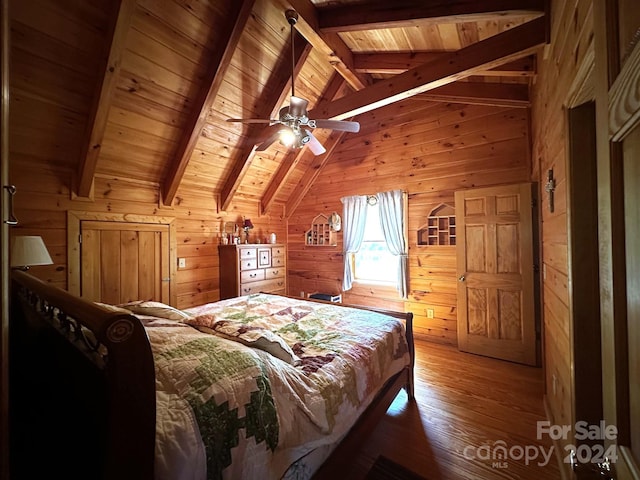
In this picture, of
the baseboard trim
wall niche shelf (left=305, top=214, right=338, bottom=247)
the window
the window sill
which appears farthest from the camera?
wall niche shelf (left=305, top=214, right=338, bottom=247)

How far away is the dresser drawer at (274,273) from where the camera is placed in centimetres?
432

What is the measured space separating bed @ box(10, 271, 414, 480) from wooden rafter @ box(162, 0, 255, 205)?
1836mm

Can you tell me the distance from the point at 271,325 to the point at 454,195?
→ 2.83 metres

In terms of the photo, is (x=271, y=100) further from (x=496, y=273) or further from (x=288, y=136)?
(x=496, y=273)

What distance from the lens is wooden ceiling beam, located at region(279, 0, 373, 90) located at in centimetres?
225

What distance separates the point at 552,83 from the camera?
170cm

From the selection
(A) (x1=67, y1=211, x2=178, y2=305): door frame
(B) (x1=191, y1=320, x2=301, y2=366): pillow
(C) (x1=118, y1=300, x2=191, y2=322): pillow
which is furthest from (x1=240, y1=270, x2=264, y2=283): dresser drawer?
(B) (x1=191, y1=320, x2=301, y2=366): pillow

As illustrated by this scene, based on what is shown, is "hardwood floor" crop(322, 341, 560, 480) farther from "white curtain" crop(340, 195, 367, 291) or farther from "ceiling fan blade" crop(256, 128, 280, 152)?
"ceiling fan blade" crop(256, 128, 280, 152)

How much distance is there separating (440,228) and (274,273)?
273cm

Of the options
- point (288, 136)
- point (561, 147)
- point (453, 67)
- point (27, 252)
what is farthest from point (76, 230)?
point (561, 147)

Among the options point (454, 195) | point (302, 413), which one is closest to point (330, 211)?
point (454, 195)

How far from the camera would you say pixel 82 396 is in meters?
0.87

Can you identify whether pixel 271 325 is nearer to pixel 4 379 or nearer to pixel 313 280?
pixel 4 379

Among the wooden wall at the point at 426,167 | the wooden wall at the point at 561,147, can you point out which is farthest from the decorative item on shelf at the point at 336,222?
the wooden wall at the point at 561,147
